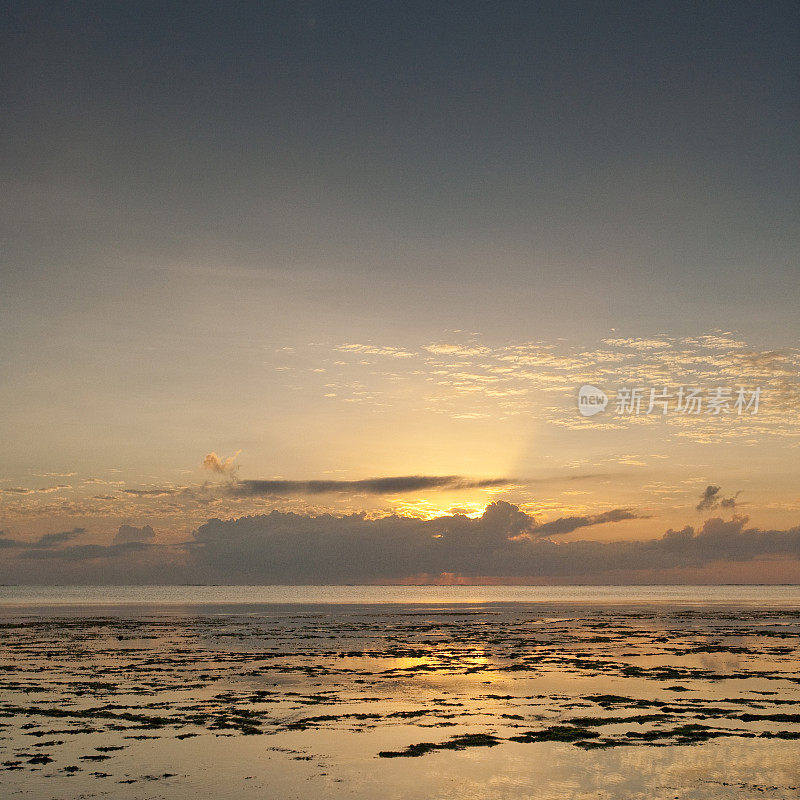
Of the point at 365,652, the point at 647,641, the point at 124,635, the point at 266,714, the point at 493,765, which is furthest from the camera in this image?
the point at 124,635

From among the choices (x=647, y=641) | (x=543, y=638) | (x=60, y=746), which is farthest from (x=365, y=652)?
(x=60, y=746)

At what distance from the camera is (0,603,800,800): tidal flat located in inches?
631

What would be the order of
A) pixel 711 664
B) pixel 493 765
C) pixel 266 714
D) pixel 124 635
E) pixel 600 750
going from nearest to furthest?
1. pixel 493 765
2. pixel 600 750
3. pixel 266 714
4. pixel 711 664
5. pixel 124 635

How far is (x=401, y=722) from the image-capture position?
22.2m

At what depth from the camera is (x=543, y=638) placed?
50.5m

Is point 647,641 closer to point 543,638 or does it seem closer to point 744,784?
point 543,638

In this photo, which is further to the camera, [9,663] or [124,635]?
[124,635]

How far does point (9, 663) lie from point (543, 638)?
3044cm

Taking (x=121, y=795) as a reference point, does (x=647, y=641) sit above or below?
below

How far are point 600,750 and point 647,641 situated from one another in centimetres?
3152

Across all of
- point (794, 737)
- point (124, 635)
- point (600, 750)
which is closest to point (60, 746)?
point (600, 750)

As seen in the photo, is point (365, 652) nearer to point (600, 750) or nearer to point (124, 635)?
point (124, 635)

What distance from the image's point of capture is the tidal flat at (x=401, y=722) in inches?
631

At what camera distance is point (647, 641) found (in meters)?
47.8
